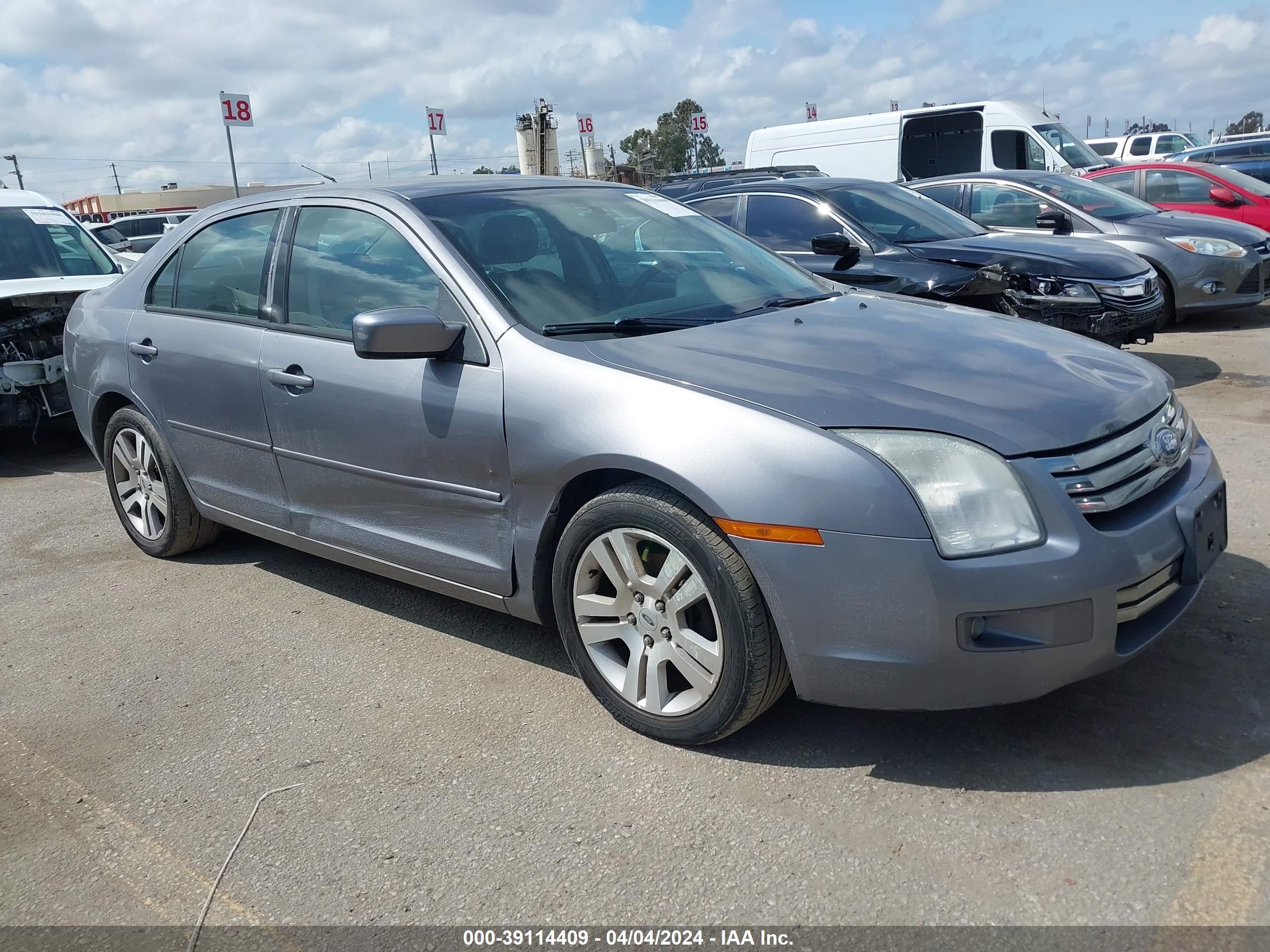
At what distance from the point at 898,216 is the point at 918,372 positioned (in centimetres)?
528

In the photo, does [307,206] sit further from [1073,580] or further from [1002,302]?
[1002,302]

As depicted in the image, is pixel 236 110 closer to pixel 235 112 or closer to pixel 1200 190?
pixel 235 112

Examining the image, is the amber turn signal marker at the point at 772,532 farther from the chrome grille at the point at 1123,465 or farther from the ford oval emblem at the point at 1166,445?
the ford oval emblem at the point at 1166,445

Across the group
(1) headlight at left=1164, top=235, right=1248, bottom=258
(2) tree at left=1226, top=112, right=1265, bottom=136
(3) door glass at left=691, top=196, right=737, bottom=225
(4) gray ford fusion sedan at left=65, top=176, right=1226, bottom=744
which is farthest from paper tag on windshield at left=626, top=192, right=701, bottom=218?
(2) tree at left=1226, top=112, right=1265, bottom=136

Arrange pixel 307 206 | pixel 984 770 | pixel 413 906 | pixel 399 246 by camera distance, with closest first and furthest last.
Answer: pixel 413 906
pixel 984 770
pixel 399 246
pixel 307 206

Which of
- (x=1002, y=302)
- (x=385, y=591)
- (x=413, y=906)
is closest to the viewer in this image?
(x=413, y=906)

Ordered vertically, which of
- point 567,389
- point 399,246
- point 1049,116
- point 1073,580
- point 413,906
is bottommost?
point 413,906

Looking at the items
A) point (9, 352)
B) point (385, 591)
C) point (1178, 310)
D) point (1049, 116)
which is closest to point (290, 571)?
point (385, 591)

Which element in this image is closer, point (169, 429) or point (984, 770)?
point (984, 770)

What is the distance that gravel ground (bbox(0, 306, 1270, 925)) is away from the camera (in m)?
2.43

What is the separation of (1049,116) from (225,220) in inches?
621

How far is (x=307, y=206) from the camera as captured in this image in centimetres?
411

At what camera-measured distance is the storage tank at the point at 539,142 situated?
25984mm

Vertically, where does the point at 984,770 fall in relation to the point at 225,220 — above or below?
below
